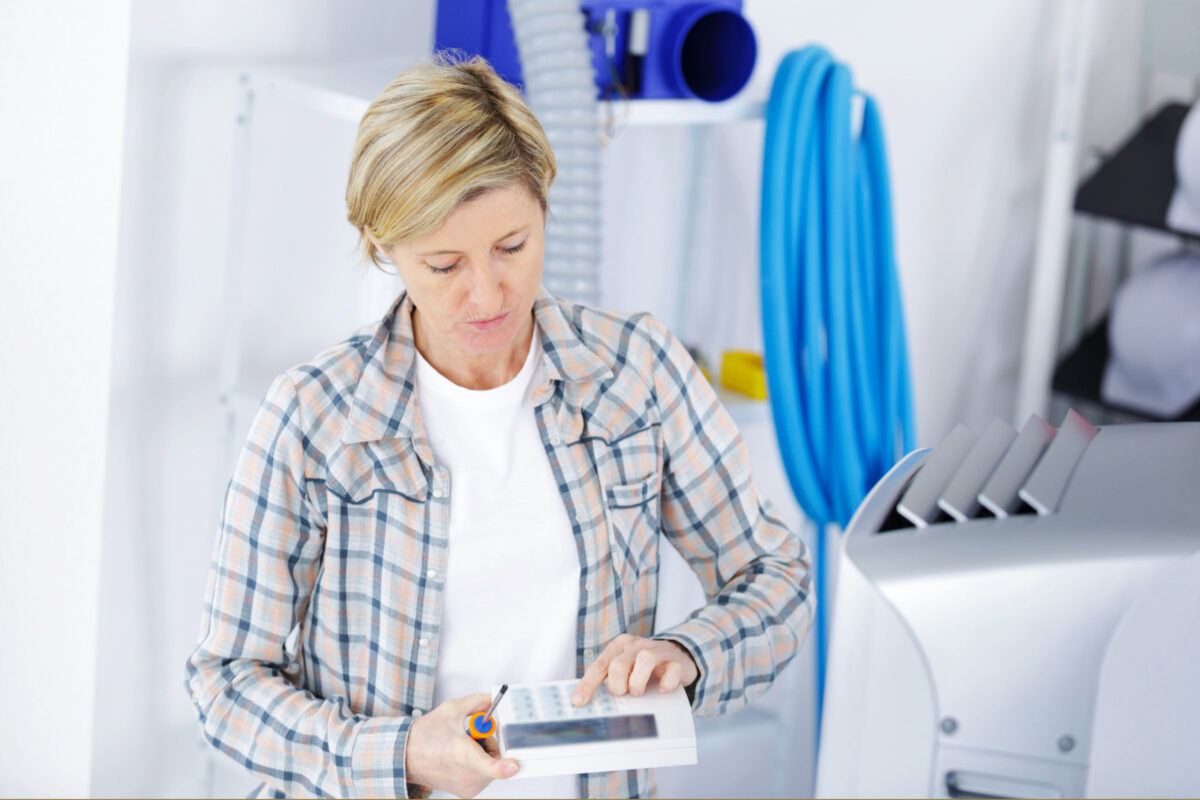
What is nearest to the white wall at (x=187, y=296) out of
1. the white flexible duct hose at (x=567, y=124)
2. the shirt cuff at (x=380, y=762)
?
the white flexible duct hose at (x=567, y=124)

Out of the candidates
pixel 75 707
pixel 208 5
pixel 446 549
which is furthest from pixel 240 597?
pixel 208 5

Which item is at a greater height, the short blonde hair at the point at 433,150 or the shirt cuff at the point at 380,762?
the short blonde hair at the point at 433,150

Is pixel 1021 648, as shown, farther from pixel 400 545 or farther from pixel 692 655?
pixel 400 545

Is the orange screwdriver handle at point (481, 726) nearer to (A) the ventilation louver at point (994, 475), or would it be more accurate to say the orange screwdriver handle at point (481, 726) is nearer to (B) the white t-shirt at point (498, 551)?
(B) the white t-shirt at point (498, 551)

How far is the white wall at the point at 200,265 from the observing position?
1.62 meters

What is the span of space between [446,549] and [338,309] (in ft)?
2.59

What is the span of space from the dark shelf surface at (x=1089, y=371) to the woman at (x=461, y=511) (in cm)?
156

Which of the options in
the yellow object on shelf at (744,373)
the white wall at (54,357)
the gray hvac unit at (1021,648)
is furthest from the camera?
the yellow object on shelf at (744,373)

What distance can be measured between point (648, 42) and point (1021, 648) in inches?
49.5

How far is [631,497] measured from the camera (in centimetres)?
131

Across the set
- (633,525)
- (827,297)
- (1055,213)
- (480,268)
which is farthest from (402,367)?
(1055,213)

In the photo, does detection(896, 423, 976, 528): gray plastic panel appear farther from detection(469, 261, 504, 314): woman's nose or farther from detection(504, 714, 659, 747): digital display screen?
detection(469, 261, 504, 314): woman's nose

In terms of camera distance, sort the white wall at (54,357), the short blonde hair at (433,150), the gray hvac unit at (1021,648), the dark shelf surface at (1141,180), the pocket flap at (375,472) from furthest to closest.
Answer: the dark shelf surface at (1141,180) < the white wall at (54,357) < the pocket flap at (375,472) < the short blonde hair at (433,150) < the gray hvac unit at (1021,648)

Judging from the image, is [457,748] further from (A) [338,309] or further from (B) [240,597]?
(A) [338,309]
